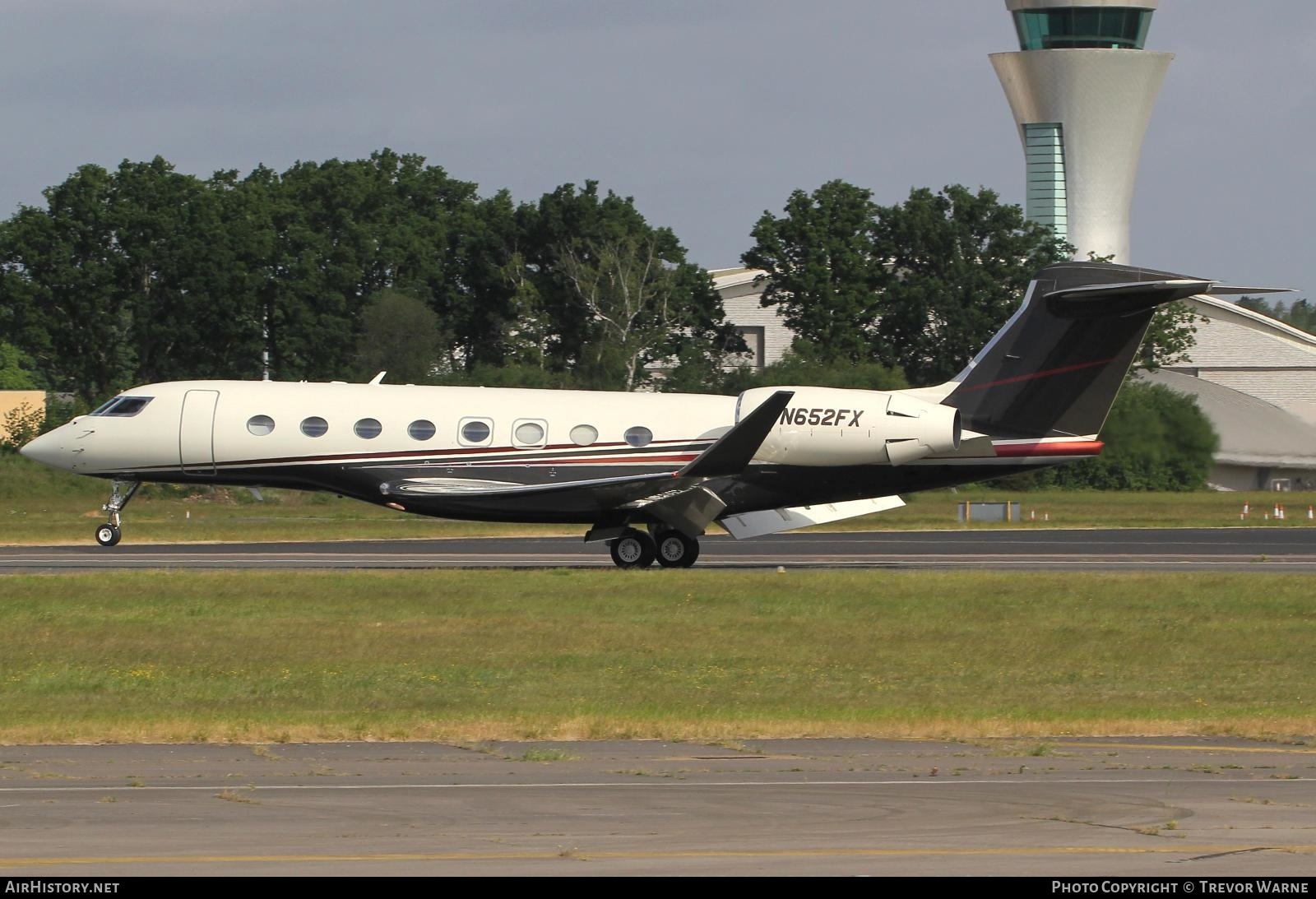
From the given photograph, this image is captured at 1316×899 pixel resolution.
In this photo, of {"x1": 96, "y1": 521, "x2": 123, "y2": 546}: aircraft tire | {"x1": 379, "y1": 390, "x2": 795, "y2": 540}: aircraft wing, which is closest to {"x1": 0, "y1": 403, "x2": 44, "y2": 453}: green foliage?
{"x1": 96, "y1": 521, "x2": 123, "y2": 546}: aircraft tire

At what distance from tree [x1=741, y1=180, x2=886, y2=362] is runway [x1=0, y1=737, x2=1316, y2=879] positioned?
64937 mm

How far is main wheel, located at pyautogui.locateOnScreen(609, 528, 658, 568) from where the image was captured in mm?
29953

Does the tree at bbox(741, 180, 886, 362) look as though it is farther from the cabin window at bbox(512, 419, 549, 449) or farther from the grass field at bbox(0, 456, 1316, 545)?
the cabin window at bbox(512, 419, 549, 449)

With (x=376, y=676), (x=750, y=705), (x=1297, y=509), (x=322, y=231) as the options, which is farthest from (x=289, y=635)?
(x=322, y=231)

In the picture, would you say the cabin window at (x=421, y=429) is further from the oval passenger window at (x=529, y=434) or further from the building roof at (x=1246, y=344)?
the building roof at (x=1246, y=344)

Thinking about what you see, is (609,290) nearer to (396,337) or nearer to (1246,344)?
(396,337)

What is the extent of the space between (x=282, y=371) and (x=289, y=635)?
54.0 metres

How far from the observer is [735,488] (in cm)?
2941

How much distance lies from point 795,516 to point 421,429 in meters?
6.58

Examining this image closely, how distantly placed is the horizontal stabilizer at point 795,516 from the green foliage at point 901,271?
4618cm

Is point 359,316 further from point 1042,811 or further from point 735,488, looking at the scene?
point 1042,811

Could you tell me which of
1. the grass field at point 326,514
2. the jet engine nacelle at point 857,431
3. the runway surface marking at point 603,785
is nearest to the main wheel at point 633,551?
the jet engine nacelle at point 857,431

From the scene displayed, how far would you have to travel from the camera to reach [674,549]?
1179 inches

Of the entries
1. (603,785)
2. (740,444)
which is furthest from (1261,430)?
(603,785)
